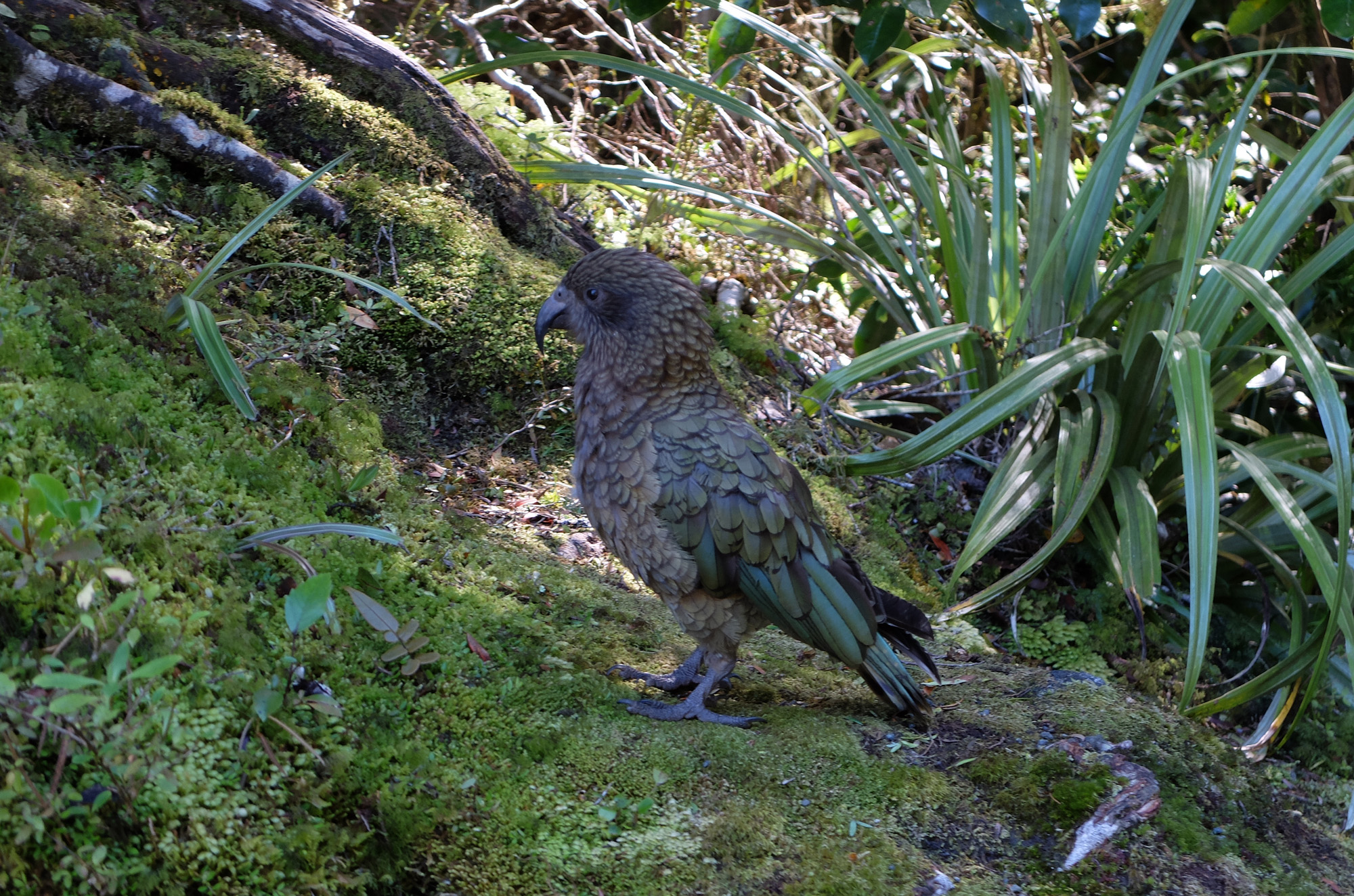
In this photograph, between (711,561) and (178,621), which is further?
(711,561)

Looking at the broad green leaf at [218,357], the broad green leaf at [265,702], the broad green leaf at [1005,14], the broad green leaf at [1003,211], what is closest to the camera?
the broad green leaf at [265,702]

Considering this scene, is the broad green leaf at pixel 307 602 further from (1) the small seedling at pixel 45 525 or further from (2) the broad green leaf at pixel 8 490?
(2) the broad green leaf at pixel 8 490

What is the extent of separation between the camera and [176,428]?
2783 millimetres

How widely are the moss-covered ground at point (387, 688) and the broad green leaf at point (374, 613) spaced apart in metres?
0.12

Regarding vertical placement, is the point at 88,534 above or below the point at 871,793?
above

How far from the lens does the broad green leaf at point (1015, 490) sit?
3.93 metres

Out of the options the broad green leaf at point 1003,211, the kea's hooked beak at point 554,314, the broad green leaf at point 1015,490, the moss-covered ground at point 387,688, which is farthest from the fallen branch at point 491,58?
the broad green leaf at point 1015,490

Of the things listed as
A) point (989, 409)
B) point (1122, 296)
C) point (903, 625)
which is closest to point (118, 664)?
point (903, 625)

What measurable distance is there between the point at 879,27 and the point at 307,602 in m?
2.73

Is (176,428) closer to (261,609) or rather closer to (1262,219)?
(261,609)

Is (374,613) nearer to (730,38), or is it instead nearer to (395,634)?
(395,634)

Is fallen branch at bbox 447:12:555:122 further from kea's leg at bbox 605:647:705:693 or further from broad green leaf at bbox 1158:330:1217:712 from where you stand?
broad green leaf at bbox 1158:330:1217:712

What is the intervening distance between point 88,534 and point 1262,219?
14.0 ft

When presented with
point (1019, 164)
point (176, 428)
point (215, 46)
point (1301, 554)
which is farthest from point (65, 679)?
point (1019, 164)
